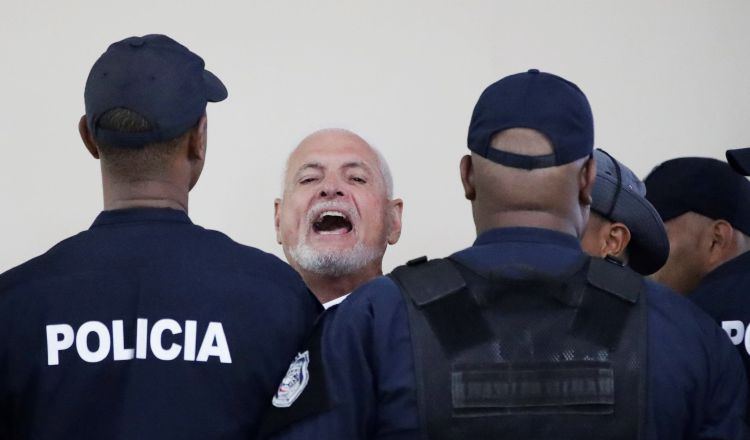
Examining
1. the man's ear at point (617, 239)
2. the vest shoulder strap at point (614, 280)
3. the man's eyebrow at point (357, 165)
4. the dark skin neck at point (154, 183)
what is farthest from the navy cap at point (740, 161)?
the man's eyebrow at point (357, 165)

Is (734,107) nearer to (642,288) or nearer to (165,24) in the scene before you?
(165,24)

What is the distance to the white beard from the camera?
3.11 metres

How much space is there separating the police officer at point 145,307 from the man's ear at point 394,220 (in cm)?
118

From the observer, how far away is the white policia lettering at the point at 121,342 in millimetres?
1920

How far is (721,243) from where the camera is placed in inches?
114

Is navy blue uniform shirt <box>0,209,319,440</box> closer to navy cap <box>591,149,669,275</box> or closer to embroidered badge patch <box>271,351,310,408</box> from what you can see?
embroidered badge patch <box>271,351,310,408</box>

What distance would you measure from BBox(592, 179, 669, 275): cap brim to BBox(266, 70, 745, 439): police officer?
0.67 m

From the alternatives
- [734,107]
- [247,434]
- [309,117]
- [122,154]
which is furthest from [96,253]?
[734,107]

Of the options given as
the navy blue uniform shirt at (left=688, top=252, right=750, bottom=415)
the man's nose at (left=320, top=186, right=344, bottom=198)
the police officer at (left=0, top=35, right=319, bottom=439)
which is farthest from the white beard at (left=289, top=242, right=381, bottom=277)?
the police officer at (left=0, top=35, right=319, bottom=439)

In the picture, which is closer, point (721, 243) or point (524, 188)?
point (524, 188)

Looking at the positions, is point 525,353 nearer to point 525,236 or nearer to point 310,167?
point 525,236

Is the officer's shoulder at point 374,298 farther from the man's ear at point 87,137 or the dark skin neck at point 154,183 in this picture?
the man's ear at point 87,137

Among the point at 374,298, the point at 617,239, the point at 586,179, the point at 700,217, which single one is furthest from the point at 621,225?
the point at 374,298

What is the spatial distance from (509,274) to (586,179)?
19 cm
